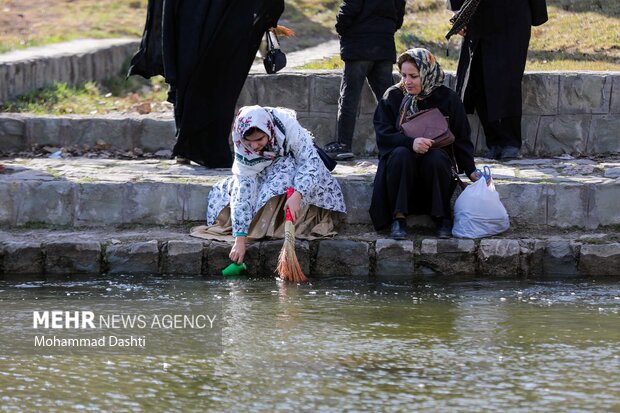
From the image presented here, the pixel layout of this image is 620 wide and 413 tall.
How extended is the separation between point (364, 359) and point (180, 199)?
8.89ft

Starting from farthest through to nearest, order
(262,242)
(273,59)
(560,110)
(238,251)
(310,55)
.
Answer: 1. (310,55)
2. (560,110)
3. (273,59)
4. (262,242)
5. (238,251)

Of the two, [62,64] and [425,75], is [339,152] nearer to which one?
[425,75]

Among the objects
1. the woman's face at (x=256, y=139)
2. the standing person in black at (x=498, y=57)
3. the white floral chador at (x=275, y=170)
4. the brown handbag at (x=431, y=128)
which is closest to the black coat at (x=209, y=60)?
the white floral chador at (x=275, y=170)

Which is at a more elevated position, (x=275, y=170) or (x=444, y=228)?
(x=275, y=170)

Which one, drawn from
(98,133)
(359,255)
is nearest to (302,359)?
(359,255)

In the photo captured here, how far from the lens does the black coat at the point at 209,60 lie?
8.66 metres

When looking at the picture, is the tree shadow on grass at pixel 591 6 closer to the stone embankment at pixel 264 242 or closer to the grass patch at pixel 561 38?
the grass patch at pixel 561 38

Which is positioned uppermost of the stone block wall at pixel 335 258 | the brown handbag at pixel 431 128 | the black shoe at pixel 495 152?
A: the brown handbag at pixel 431 128

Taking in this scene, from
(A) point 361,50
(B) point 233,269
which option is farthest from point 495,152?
(B) point 233,269

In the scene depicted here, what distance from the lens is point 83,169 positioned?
8.71 metres

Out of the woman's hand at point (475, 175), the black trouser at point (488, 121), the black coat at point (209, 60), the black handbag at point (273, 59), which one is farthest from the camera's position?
the black trouser at point (488, 121)

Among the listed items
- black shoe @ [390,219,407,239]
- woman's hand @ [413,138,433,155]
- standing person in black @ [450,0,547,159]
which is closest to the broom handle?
black shoe @ [390,219,407,239]

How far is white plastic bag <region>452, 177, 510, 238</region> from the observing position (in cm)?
758

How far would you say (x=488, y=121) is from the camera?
29.5ft
